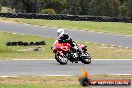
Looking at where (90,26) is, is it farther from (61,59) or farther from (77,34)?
(61,59)

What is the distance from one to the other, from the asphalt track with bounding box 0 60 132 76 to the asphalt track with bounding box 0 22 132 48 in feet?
34.0

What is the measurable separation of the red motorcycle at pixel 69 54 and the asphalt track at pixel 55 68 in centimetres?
20

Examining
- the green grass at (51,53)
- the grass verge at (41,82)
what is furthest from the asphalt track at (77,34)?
the grass verge at (41,82)

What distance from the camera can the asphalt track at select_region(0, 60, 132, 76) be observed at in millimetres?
14617

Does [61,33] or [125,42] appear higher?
[61,33]

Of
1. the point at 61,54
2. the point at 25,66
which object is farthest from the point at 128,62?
the point at 25,66

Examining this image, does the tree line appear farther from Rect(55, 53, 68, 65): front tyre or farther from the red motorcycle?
Rect(55, 53, 68, 65): front tyre

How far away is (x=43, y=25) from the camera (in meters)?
40.6

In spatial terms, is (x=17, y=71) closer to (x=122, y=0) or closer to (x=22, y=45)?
(x=22, y=45)

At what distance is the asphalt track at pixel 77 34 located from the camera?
3023 centimetres

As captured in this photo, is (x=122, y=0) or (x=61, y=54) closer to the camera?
(x=61, y=54)

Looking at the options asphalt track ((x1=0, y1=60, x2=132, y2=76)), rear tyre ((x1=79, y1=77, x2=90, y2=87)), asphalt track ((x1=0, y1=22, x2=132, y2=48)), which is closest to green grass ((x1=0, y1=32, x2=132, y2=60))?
asphalt track ((x1=0, y1=22, x2=132, y2=48))

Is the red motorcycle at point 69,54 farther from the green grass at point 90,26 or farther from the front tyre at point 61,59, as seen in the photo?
the green grass at point 90,26

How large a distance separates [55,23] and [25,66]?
26180 millimetres
